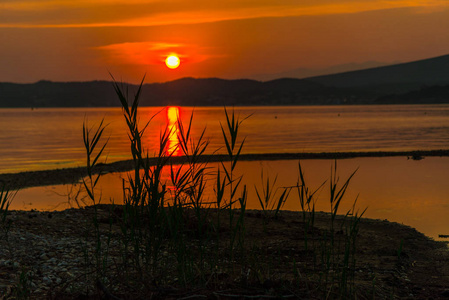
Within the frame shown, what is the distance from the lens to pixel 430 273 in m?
9.12

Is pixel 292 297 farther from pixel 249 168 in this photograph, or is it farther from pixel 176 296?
pixel 249 168

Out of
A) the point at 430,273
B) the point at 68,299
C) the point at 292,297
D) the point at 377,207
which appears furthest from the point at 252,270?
the point at 377,207

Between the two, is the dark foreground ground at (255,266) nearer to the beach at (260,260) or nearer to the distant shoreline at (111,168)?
the beach at (260,260)

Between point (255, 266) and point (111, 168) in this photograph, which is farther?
point (111, 168)

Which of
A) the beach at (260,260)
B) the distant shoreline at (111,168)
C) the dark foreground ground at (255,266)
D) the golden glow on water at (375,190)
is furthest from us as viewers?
the distant shoreline at (111,168)

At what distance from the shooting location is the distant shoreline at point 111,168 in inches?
970

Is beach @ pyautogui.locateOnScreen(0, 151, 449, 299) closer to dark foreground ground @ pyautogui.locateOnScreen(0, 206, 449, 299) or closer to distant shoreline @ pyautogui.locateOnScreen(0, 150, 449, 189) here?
dark foreground ground @ pyautogui.locateOnScreen(0, 206, 449, 299)

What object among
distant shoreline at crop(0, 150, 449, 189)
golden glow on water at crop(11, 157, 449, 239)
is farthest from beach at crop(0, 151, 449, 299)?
distant shoreline at crop(0, 150, 449, 189)

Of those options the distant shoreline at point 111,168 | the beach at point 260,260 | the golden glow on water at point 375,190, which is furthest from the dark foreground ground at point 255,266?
the distant shoreline at point 111,168

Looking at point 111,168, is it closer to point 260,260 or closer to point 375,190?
point 375,190

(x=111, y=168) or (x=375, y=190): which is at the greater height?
(x=111, y=168)

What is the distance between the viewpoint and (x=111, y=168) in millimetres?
29969

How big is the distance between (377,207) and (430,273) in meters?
7.92

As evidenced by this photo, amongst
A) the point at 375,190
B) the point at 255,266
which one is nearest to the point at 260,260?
the point at 255,266
